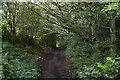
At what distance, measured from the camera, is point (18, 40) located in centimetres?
713

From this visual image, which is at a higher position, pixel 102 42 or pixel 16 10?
pixel 16 10

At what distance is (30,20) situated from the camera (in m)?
5.12

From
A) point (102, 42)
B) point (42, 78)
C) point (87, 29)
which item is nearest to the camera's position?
point (102, 42)

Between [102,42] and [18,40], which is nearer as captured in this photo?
[102,42]

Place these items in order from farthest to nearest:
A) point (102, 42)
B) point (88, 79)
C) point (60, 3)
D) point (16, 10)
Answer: point (16, 10)
point (60, 3)
point (102, 42)
point (88, 79)

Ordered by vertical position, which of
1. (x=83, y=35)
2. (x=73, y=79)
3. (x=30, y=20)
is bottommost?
(x=73, y=79)

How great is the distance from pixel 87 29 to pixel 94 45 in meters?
0.78

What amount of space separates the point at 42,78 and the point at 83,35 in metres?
1.99

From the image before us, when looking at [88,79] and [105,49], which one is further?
[105,49]

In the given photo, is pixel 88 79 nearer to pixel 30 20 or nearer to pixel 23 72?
pixel 23 72

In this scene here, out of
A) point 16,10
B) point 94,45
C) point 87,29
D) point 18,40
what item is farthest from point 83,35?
point 18,40

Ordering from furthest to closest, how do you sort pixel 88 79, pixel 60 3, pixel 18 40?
pixel 18 40 < pixel 60 3 < pixel 88 79

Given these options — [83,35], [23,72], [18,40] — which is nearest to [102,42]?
Answer: [83,35]

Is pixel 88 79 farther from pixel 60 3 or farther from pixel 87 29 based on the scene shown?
pixel 60 3
